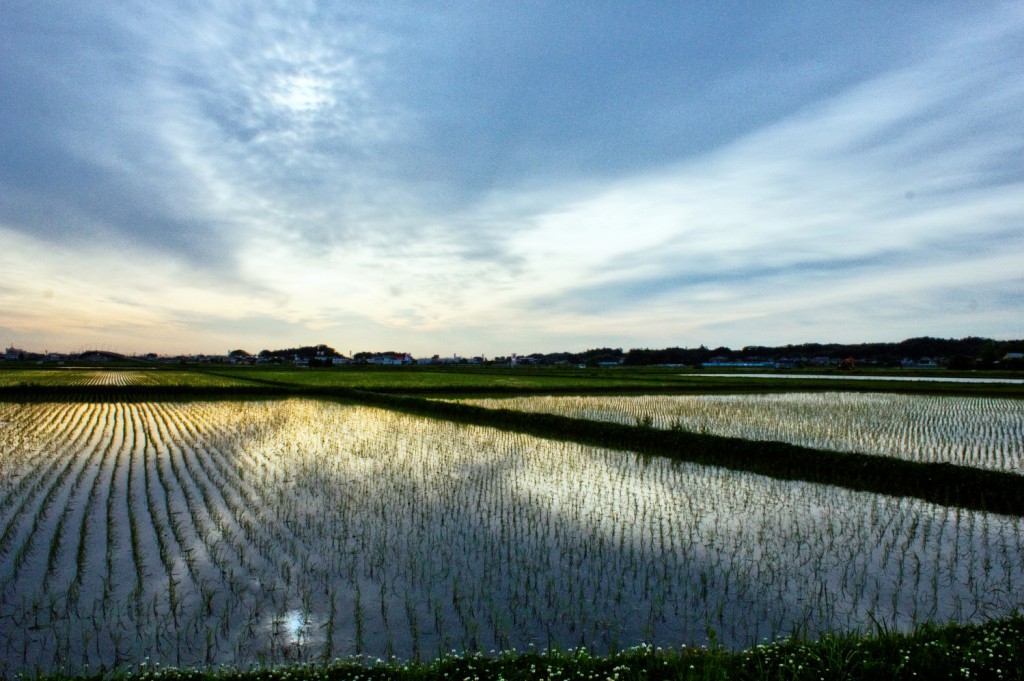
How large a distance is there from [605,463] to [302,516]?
259 inches

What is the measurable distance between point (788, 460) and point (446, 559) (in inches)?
331

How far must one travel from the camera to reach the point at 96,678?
3.82 m

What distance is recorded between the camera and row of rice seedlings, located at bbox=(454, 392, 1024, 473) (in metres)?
12.8

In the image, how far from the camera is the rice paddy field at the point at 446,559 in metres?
4.68

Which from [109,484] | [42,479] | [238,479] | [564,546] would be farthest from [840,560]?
[42,479]

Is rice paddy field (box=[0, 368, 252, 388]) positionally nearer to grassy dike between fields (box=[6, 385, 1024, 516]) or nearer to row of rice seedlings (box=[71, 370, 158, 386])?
row of rice seedlings (box=[71, 370, 158, 386])

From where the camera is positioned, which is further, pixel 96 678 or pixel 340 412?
pixel 340 412

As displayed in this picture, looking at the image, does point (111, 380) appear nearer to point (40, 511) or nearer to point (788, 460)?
point (40, 511)

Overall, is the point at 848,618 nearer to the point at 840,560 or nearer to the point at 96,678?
the point at 840,560

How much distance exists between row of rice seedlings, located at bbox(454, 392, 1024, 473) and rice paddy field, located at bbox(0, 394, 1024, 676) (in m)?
1.73

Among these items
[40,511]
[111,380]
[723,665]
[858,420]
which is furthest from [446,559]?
[111,380]

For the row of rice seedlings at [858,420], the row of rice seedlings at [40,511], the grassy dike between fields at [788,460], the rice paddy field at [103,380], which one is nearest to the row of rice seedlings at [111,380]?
the rice paddy field at [103,380]

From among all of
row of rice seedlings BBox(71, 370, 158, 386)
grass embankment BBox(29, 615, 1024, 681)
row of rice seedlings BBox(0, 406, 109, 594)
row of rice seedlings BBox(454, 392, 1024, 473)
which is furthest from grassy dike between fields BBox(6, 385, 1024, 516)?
row of rice seedlings BBox(71, 370, 158, 386)

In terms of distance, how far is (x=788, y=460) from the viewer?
1172 centimetres
